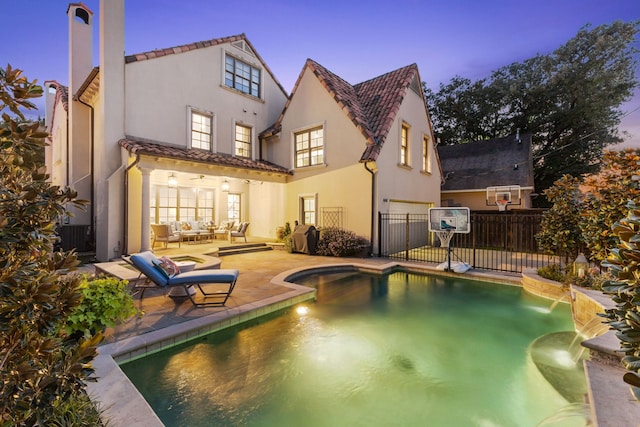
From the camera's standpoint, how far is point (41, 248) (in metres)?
1.69

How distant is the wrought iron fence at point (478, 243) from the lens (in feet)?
33.9

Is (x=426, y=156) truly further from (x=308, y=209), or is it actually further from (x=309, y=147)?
(x=308, y=209)

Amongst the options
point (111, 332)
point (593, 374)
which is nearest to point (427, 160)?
point (593, 374)

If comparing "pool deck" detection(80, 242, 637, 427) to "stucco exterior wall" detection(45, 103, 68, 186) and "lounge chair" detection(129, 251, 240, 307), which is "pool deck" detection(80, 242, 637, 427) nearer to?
"lounge chair" detection(129, 251, 240, 307)

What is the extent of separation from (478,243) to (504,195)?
4.91 meters

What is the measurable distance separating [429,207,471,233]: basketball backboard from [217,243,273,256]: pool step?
7.18 m

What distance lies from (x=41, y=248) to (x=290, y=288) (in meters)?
5.42

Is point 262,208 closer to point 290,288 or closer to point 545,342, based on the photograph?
point 290,288

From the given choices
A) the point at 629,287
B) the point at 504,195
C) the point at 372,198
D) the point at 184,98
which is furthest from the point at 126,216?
the point at 504,195

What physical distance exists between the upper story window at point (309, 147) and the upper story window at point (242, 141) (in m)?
2.52

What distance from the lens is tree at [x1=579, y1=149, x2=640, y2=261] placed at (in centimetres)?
458

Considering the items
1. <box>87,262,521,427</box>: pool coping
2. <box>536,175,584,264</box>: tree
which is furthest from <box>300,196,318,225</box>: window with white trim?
<box>536,175,584,264</box>: tree

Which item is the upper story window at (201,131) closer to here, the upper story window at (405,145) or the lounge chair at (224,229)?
the lounge chair at (224,229)

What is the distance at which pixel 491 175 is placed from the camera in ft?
62.1
